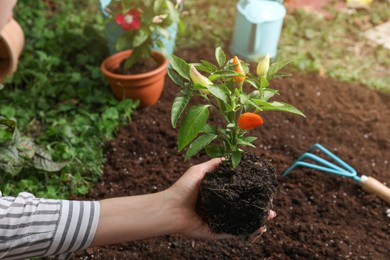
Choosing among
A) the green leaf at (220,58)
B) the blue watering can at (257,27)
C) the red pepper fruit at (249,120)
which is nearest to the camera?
the red pepper fruit at (249,120)

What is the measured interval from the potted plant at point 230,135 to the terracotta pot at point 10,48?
59.5 inches

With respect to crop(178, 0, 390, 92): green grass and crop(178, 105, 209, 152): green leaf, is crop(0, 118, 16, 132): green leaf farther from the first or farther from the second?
crop(178, 0, 390, 92): green grass

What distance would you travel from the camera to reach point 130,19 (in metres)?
2.22

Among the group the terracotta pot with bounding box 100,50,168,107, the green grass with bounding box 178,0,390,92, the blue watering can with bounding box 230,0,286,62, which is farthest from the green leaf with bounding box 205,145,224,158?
the blue watering can with bounding box 230,0,286,62

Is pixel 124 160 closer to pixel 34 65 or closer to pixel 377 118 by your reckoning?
pixel 34 65

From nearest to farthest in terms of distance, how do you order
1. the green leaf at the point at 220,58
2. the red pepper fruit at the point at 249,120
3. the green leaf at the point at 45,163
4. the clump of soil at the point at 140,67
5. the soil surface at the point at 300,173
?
the red pepper fruit at the point at 249,120 → the green leaf at the point at 220,58 → the soil surface at the point at 300,173 → the green leaf at the point at 45,163 → the clump of soil at the point at 140,67

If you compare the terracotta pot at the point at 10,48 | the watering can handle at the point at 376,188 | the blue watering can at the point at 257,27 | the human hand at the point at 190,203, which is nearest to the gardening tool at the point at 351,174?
the watering can handle at the point at 376,188

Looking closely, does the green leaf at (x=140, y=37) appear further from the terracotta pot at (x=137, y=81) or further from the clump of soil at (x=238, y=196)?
the clump of soil at (x=238, y=196)

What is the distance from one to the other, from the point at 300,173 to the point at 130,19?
3.53 feet

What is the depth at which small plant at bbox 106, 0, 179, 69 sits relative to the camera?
2.21 m

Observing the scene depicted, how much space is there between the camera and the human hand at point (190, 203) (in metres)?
1.40

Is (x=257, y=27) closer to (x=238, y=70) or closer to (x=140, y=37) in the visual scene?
(x=140, y=37)

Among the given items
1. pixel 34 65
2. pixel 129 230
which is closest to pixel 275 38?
pixel 34 65

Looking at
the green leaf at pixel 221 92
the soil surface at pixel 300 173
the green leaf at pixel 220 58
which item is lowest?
the soil surface at pixel 300 173
